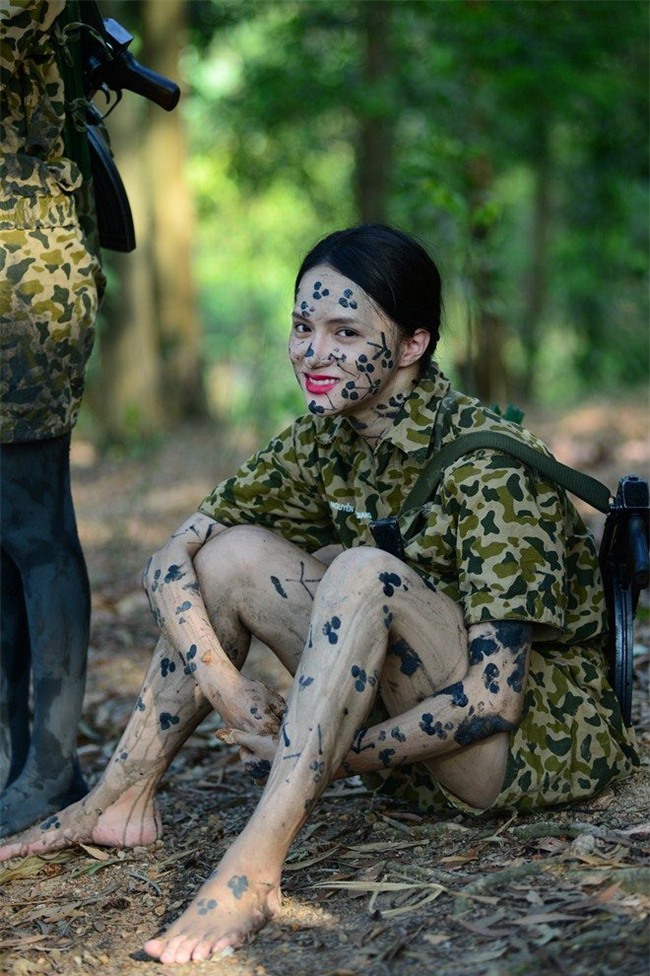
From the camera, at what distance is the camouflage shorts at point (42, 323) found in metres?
3.07

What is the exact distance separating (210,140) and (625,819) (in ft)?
39.6

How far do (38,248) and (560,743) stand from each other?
68.0 inches

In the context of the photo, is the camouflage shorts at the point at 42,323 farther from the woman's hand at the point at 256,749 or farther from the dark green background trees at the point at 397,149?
the dark green background trees at the point at 397,149

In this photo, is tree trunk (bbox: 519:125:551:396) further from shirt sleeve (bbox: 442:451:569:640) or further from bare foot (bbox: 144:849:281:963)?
bare foot (bbox: 144:849:281:963)

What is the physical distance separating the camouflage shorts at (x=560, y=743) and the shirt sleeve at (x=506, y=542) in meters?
0.16

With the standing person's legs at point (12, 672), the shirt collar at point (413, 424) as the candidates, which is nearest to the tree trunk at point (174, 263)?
the standing person's legs at point (12, 672)

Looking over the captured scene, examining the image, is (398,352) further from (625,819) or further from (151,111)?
(151,111)

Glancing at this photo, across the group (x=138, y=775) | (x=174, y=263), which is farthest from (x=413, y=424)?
(x=174, y=263)

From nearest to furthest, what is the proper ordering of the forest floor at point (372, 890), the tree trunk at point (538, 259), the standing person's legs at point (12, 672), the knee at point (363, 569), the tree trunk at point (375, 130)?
the forest floor at point (372, 890)
the knee at point (363, 569)
the standing person's legs at point (12, 672)
the tree trunk at point (375, 130)
the tree trunk at point (538, 259)

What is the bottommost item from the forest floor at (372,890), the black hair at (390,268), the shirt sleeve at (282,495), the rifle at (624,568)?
the forest floor at (372,890)

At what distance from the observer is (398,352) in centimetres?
296

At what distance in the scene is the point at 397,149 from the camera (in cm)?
1296

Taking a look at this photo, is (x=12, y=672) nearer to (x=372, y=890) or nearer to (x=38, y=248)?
(x=38, y=248)

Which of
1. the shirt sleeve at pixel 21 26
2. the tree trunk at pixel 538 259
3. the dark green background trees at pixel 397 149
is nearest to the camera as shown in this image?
the shirt sleeve at pixel 21 26
